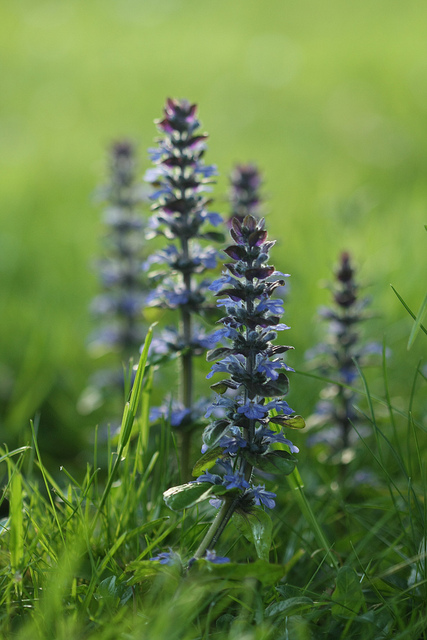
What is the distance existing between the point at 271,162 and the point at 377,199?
1.80 m

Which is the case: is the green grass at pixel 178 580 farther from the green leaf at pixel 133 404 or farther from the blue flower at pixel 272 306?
the blue flower at pixel 272 306

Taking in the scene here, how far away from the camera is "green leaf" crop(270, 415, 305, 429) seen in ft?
5.99

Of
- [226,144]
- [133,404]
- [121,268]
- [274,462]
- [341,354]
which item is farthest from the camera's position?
[226,144]

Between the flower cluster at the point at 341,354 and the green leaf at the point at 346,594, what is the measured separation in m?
1.10

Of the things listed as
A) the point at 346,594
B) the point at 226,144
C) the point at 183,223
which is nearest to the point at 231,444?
the point at 346,594

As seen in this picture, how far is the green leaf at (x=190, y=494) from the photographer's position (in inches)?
68.1

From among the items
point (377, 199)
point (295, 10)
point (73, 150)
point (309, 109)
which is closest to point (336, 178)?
point (377, 199)

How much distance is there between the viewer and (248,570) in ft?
5.55

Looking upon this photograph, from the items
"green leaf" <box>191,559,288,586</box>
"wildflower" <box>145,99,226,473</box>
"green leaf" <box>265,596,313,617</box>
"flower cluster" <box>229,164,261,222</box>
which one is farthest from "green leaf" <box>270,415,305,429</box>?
"flower cluster" <box>229,164,261,222</box>

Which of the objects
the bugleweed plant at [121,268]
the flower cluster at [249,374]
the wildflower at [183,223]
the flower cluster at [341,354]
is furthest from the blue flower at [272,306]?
the bugleweed plant at [121,268]

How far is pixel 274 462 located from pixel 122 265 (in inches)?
108

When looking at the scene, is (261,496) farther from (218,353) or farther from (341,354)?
(341,354)

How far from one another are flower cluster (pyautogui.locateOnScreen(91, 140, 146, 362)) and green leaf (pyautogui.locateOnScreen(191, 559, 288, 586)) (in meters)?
2.56

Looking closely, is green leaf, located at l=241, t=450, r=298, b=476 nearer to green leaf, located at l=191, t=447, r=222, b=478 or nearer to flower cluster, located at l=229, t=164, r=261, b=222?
green leaf, located at l=191, t=447, r=222, b=478
